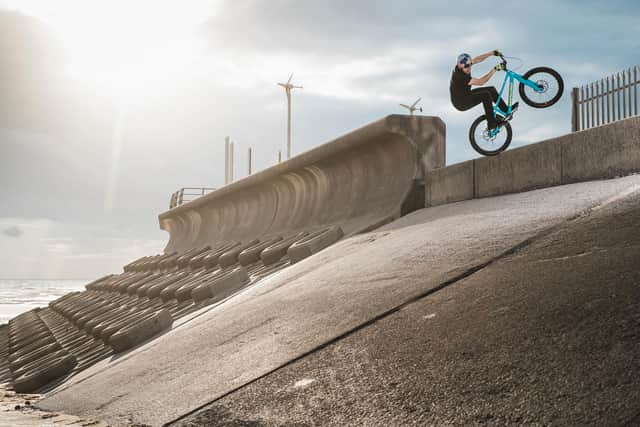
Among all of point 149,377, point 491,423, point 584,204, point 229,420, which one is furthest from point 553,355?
point 149,377

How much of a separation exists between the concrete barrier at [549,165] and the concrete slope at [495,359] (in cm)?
188

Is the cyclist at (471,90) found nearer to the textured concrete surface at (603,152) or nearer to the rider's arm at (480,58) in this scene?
the rider's arm at (480,58)

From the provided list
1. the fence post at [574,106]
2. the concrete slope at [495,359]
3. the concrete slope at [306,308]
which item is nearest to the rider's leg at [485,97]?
the concrete slope at [306,308]

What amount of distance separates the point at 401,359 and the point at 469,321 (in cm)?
46

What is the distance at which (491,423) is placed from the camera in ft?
8.51

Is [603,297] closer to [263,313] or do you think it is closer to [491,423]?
[491,423]

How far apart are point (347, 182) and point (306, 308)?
21.7ft

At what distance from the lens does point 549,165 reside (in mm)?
7031

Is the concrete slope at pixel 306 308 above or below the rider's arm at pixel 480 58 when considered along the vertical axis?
below

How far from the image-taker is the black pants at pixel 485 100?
8.59 m

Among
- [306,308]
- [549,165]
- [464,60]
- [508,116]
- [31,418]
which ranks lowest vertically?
[31,418]

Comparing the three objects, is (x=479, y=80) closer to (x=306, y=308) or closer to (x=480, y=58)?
(x=480, y=58)

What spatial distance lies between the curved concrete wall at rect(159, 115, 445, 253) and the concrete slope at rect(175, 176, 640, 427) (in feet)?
17.1

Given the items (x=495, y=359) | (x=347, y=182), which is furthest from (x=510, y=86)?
(x=495, y=359)
